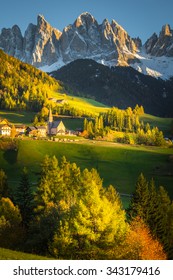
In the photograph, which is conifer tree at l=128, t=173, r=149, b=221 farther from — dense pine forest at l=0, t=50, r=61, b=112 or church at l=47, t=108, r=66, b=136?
dense pine forest at l=0, t=50, r=61, b=112

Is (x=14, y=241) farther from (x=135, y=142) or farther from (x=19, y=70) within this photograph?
(x=19, y=70)

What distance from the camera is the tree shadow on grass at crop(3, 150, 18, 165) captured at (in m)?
66.0

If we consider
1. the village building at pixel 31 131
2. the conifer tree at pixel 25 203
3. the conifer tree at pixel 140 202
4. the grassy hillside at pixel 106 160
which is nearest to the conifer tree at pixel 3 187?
the conifer tree at pixel 25 203

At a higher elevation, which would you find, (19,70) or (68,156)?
(19,70)

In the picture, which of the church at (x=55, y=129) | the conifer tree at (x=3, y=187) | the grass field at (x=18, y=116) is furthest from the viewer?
the grass field at (x=18, y=116)

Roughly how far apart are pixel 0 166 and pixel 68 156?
13754 millimetres

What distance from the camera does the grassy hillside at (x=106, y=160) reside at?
198 feet

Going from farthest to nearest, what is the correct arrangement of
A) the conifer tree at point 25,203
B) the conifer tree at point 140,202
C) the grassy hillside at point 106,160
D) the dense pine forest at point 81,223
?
the grassy hillside at point 106,160 → the conifer tree at point 25,203 → the conifer tree at point 140,202 → the dense pine forest at point 81,223

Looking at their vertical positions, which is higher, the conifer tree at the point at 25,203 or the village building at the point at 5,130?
the village building at the point at 5,130

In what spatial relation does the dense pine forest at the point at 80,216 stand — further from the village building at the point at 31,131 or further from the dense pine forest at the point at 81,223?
the village building at the point at 31,131

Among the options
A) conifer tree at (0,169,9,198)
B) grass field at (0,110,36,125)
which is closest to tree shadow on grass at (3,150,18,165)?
conifer tree at (0,169,9,198)
